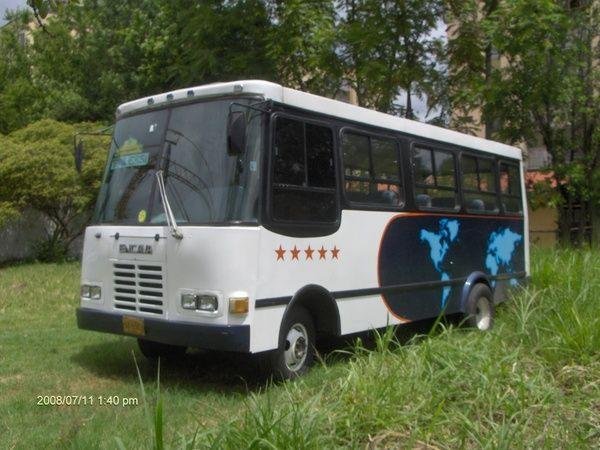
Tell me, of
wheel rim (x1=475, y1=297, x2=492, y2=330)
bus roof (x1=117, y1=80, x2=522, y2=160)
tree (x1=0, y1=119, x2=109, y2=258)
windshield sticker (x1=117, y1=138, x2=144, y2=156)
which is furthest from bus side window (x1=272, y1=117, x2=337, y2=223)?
tree (x1=0, y1=119, x2=109, y2=258)

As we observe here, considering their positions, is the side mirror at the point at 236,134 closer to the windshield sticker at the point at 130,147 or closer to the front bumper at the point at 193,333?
the windshield sticker at the point at 130,147

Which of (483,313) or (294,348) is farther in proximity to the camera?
(483,313)

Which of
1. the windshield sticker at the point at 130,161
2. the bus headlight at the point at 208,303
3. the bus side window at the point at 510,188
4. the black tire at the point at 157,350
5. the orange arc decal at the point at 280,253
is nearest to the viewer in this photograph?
the bus headlight at the point at 208,303

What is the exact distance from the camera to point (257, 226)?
625cm

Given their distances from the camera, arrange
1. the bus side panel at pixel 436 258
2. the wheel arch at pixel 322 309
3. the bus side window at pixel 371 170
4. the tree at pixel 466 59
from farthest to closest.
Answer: the tree at pixel 466 59
the bus side panel at pixel 436 258
the bus side window at pixel 371 170
the wheel arch at pixel 322 309

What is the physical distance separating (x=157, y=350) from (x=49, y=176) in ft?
38.8

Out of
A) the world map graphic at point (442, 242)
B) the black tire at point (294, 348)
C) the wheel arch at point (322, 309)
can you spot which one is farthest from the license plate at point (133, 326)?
the world map graphic at point (442, 242)

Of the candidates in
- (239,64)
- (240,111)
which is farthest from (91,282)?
(239,64)

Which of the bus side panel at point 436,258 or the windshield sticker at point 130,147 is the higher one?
the windshield sticker at point 130,147

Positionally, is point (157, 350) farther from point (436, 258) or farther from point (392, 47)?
point (392, 47)

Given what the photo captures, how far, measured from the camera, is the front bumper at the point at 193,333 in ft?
19.9

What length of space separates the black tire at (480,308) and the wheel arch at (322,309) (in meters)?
2.47

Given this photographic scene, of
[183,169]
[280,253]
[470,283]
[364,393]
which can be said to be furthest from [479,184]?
[364,393]

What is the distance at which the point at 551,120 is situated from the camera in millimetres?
16469
